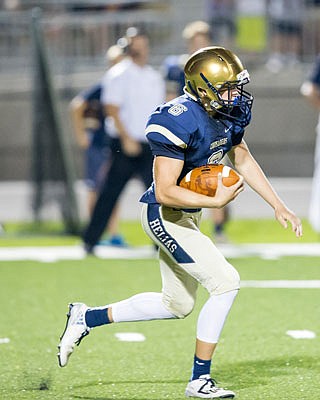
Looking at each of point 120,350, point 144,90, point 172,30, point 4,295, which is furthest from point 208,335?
point 172,30

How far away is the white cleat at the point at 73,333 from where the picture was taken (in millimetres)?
5582

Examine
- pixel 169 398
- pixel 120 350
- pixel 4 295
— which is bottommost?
pixel 4 295

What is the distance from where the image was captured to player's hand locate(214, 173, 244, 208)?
4.99 m

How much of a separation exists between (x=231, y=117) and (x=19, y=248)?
18.5 ft

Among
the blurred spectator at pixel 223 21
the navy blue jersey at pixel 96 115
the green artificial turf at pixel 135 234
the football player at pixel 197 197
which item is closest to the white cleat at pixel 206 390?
the football player at pixel 197 197

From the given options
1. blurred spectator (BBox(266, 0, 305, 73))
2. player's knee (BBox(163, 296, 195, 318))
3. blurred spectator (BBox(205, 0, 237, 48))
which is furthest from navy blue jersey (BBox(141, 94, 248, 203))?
blurred spectator (BBox(266, 0, 305, 73))

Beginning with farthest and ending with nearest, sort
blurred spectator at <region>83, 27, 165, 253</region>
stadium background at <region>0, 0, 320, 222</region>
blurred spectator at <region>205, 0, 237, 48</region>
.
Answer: blurred spectator at <region>205, 0, 237, 48</region>, stadium background at <region>0, 0, 320, 222</region>, blurred spectator at <region>83, 27, 165, 253</region>

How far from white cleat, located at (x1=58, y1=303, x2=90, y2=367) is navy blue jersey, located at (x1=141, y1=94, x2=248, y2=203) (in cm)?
67

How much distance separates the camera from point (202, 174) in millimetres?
5109

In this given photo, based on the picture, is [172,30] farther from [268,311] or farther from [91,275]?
[268,311]

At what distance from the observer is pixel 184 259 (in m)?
5.29

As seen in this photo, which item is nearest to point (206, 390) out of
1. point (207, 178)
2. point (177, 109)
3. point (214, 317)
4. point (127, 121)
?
point (214, 317)

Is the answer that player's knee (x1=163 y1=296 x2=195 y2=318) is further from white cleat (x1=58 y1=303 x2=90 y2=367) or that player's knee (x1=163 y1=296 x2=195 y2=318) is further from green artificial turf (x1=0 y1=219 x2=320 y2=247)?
green artificial turf (x1=0 y1=219 x2=320 y2=247)

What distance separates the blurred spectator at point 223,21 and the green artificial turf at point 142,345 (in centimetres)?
740
